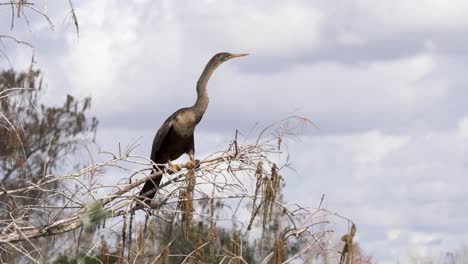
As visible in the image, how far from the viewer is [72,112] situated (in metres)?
29.1

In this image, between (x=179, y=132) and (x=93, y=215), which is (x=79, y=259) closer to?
(x=93, y=215)

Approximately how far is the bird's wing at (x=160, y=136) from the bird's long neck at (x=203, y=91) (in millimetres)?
262

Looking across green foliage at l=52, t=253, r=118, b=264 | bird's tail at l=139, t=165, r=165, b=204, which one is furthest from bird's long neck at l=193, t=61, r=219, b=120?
green foliage at l=52, t=253, r=118, b=264

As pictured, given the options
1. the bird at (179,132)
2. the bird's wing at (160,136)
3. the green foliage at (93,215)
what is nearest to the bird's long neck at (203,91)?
the bird at (179,132)

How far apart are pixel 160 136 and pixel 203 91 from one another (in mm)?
523

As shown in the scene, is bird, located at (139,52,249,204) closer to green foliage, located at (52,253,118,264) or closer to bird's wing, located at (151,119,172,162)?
bird's wing, located at (151,119,172,162)

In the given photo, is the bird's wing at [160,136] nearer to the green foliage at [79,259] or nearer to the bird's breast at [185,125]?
the bird's breast at [185,125]

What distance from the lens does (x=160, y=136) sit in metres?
9.65

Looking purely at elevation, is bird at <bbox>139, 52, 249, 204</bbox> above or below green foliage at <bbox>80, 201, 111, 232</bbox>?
above

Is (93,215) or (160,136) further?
(160,136)

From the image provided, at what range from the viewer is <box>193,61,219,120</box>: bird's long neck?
9.57m

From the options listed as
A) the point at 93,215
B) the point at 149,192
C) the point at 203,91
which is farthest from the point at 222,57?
the point at 93,215

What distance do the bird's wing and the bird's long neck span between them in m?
0.26

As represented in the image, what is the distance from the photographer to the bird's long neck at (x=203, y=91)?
31.4 feet
